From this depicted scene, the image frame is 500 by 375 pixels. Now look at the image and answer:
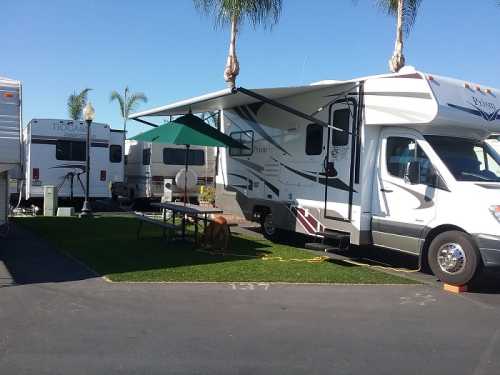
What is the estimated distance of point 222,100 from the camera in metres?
11.6

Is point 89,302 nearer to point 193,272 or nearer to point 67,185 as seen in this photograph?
point 193,272

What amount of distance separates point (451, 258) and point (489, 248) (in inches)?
23.5

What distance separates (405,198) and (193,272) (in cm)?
346

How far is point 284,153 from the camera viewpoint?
35.9ft

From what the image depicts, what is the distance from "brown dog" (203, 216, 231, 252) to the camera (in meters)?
10.1

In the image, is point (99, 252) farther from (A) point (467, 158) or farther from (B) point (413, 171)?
(A) point (467, 158)

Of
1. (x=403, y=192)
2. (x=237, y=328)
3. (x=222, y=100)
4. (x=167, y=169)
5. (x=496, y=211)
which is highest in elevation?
(x=222, y=100)

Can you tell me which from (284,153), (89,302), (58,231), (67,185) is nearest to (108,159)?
(67,185)

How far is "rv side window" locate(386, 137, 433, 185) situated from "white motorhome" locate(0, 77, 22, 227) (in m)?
5.72

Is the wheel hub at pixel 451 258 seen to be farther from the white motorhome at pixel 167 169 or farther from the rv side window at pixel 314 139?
the white motorhome at pixel 167 169

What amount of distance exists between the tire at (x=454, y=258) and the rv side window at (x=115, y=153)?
1323 cm

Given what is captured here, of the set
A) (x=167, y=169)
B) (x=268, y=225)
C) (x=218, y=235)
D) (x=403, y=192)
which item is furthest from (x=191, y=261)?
(x=167, y=169)

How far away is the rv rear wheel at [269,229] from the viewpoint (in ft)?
38.5

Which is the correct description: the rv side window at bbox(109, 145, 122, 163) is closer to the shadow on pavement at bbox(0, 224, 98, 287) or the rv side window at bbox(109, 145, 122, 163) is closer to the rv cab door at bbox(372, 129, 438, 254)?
the shadow on pavement at bbox(0, 224, 98, 287)
